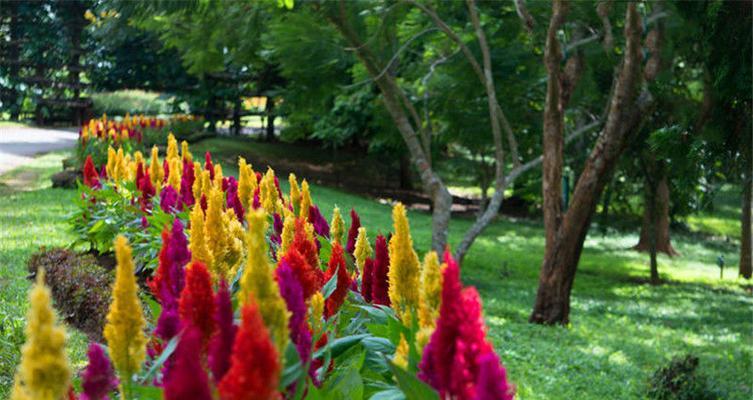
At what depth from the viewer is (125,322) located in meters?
1.56

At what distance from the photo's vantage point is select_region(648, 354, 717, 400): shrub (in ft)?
22.9

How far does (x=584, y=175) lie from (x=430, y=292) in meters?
8.43

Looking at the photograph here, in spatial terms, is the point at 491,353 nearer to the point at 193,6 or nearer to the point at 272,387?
the point at 272,387

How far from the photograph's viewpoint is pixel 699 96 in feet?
51.0

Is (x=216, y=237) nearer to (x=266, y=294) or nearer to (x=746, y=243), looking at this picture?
(x=266, y=294)

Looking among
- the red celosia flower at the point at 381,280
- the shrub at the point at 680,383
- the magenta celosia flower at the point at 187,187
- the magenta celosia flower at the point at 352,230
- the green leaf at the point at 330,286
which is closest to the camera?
the green leaf at the point at 330,286

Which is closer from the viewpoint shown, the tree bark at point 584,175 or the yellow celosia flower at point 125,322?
the yellow celosia flower at point 125,322

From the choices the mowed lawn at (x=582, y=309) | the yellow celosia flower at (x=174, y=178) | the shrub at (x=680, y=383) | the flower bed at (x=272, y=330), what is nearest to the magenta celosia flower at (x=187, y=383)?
the flower bed at (x=272, y=330)

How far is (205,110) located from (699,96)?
18.0 m

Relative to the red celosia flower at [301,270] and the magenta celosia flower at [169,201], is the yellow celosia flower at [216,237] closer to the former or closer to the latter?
the red celosia flower at [301,270]

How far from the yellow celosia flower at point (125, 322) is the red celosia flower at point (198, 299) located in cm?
9

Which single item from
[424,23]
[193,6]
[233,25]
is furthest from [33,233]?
[424,23]

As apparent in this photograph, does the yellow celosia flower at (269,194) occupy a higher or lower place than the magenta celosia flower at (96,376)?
higher

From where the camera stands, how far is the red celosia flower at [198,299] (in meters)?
1.54
